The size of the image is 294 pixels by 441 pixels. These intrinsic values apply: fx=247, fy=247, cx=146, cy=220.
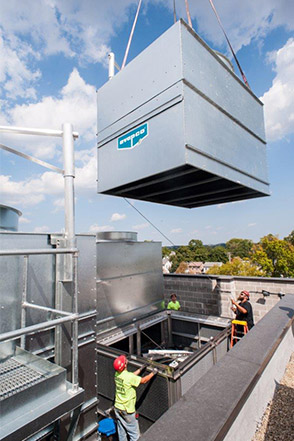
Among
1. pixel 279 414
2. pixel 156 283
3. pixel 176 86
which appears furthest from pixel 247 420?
pixel 156 283

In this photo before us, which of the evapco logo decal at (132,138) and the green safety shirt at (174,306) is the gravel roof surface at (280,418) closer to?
the evapco logo decal at (132,138)

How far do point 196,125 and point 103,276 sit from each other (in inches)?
197

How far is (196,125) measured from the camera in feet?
10.7

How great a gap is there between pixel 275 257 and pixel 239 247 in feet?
222

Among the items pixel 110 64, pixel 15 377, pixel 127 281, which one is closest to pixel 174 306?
pixel 127 281

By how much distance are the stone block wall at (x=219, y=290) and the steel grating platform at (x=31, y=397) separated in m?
7.66

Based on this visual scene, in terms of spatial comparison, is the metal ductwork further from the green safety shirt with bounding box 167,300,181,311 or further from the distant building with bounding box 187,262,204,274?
the distant building with bounding box 187,262,204,274

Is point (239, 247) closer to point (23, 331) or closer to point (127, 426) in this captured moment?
point (127, 426)

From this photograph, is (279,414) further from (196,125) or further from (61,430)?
(196,125)

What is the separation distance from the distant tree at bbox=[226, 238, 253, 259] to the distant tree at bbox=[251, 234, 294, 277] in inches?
2435

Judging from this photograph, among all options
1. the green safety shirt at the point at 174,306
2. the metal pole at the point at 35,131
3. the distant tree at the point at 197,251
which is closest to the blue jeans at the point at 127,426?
the metal pole at the point at 35,131

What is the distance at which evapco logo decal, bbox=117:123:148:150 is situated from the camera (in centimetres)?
365

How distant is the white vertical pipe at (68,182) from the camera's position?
9.95 ft

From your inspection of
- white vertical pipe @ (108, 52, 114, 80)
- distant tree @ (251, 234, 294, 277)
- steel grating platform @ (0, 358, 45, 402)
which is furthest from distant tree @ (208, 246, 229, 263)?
steel grating platform @ (0, 358, 45, 402)
